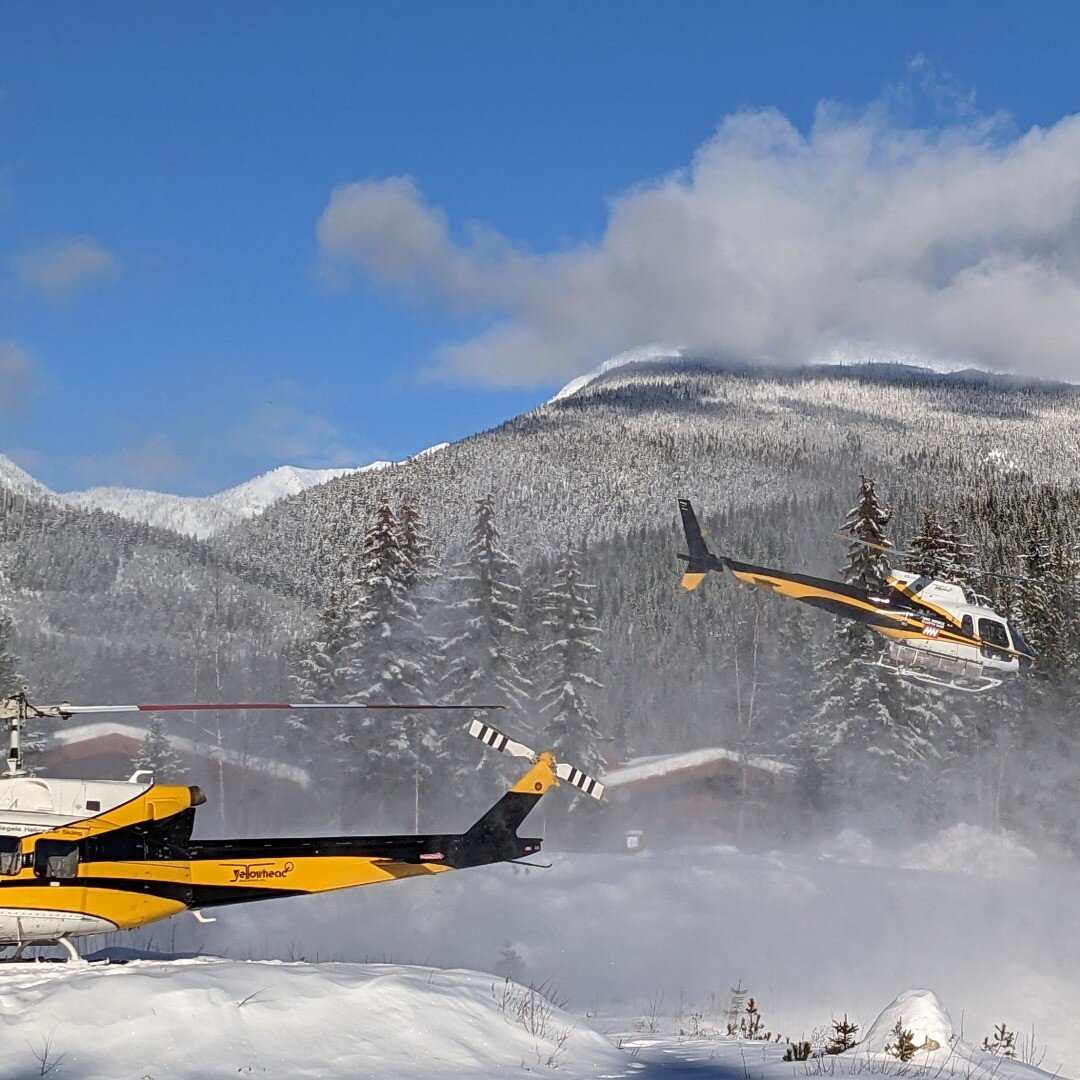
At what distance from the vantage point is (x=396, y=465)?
187 meters

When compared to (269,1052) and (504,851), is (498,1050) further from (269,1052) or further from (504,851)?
(504,851)

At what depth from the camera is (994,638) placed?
2820cm

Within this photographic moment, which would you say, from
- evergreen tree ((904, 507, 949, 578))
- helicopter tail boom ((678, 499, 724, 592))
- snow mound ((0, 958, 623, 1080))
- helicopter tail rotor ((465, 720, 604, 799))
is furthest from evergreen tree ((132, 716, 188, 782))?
snow mound ((0, 958, 623, 1080))

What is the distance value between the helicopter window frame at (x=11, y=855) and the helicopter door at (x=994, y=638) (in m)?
24.2

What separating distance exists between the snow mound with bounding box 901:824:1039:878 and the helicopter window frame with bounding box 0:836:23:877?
128ft

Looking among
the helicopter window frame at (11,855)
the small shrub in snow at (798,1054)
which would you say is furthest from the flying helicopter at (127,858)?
the small shrub in snow at (798,1054)

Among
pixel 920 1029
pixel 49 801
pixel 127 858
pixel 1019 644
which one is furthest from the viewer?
pixel 1019 644

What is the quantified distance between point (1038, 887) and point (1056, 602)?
13.0 meters

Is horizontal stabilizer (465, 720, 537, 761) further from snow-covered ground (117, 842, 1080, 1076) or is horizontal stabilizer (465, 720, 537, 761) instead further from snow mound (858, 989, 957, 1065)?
snow-covered ground (117, 842, 1080, 1076)

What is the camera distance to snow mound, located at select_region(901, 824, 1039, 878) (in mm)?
43031

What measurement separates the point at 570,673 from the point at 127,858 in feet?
102

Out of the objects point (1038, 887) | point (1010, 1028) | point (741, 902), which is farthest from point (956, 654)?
point (1038, 887)

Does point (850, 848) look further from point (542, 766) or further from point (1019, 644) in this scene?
point (542, 766)

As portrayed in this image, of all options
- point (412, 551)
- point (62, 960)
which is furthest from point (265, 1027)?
point (412, 551)
